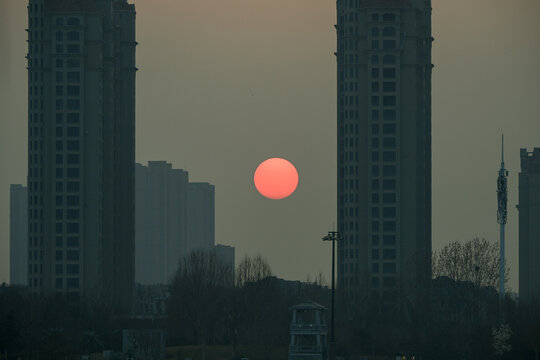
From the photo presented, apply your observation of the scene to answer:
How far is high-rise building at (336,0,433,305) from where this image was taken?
16625 centimetres

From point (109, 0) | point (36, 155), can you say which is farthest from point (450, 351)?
point (109, 0)

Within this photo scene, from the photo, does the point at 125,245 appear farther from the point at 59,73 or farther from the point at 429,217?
the point at 429,217

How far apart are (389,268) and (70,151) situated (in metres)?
46.4

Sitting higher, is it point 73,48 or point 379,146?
point 73,48

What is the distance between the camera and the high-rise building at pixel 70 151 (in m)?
165

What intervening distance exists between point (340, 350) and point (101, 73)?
71.6 m

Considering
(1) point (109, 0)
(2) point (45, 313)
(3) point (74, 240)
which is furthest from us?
(1) point (109, 0)

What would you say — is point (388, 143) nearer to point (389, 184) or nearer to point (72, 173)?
point (389, 184)

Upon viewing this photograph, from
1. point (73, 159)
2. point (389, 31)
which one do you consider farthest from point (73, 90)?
point (389, 31)

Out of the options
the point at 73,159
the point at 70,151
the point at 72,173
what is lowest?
the point at 72,173

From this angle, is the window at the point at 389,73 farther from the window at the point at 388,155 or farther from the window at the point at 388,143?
the window at the point at 388,155

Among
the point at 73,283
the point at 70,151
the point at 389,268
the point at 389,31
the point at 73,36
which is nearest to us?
the point at 73,283

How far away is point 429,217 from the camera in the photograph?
180125 mm

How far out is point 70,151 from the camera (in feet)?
547
